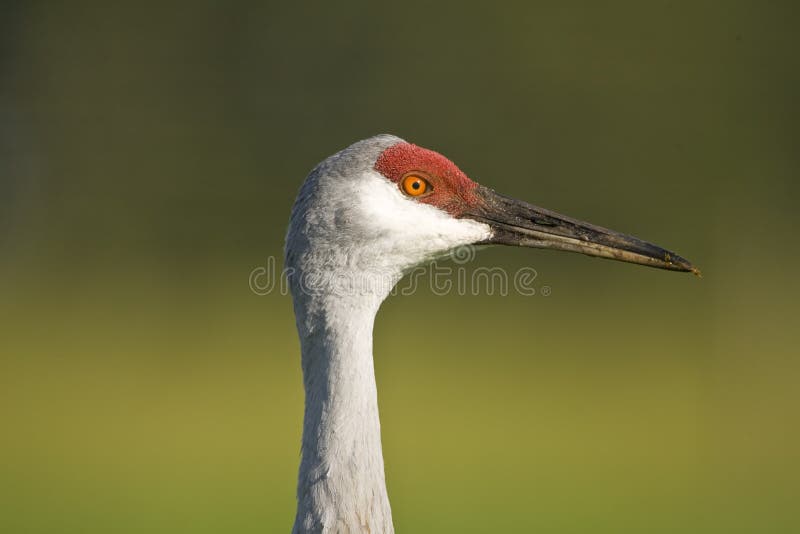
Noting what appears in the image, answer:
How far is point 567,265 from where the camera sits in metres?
6.21

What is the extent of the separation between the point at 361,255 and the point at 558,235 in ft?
1.78

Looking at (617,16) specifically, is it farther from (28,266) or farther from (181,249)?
(28,266)

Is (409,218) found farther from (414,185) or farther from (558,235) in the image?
(558,235)

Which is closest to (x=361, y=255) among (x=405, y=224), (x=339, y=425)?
(x=405, y=224)

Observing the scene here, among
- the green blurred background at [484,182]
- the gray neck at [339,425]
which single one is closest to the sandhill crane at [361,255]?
the gray neck at [339,425]

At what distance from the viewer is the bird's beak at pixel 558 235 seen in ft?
7.98

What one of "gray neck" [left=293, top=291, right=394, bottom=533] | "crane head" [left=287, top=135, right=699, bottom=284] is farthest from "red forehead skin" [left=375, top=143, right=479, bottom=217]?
"gray neck" [left=293, top=291, right=394, bottom=533]

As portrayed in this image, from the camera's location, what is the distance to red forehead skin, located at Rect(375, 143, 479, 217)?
2377 mm

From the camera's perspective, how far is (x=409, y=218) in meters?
2.38

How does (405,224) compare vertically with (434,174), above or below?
below

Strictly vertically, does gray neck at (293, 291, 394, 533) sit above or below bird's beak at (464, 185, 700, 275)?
below

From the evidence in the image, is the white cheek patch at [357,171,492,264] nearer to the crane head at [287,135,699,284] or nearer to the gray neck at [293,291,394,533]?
the crane head at [287,135,699,284]

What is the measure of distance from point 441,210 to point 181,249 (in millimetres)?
4295

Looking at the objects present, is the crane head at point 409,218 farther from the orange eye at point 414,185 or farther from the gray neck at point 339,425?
the gray neck at point 339,425
